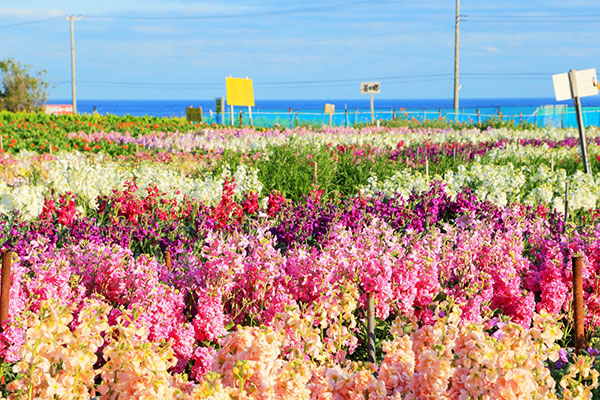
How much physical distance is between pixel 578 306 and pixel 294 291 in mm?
1862

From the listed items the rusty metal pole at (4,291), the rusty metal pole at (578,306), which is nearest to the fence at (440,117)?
the rusty metal pole at (578,306)

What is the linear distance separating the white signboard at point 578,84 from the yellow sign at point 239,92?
792 inches

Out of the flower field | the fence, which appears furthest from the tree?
the flower field

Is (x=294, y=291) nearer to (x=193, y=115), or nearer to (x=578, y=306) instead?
(x=578, y=306)

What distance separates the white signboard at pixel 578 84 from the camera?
10102 mm

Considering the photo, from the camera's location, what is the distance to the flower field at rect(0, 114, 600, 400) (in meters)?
2.73

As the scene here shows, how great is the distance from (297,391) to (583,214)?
6775 millimetres

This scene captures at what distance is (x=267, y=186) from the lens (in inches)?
408

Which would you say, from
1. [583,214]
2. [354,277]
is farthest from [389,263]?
[583,214]

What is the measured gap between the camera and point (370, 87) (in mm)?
28078

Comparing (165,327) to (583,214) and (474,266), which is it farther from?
(583,214)

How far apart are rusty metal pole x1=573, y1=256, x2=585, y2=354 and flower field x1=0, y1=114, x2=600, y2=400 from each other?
153mm

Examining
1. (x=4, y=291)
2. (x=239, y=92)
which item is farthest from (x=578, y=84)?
(x=239, y=92)

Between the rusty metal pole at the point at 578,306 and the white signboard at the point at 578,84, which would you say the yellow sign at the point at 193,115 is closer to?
the white signboard at the point at 578,84
